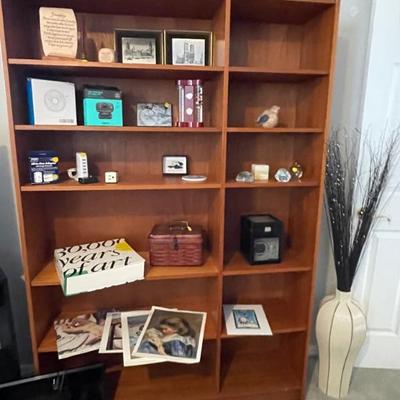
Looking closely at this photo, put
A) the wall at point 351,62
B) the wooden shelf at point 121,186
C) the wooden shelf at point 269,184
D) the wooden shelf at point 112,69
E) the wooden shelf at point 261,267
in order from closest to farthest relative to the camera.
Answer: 1. the wooden shelf at point 112,69
2. the wooden shelf at point 121,186
3. the wooden shelf at point 269,184
4. the wooden shelf at point 261,267
5. the wall at point 351,62

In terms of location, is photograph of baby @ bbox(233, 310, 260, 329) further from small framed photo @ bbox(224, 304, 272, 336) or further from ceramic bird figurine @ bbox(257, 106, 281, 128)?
ceramic bird figurine @ bbox(257, 106, 281, 128)

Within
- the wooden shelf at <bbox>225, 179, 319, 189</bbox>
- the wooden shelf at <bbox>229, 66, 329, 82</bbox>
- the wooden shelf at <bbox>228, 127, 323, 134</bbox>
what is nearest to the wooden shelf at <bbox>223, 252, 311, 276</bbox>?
the wooden shelf at <bbox>225, 179, 319, 189</bbox>

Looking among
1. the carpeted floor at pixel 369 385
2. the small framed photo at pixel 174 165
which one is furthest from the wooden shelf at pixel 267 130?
the carpeted floor at pixel 369 385

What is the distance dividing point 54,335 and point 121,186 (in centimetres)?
80

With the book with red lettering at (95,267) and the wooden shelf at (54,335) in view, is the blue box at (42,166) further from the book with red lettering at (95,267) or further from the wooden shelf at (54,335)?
the wooden shelf at (54,335)

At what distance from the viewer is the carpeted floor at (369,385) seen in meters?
1.76

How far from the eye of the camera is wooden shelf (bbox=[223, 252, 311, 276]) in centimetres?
154

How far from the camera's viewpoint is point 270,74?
4.60 feet

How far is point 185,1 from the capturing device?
1.34 metres

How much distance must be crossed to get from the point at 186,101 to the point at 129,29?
402 mm

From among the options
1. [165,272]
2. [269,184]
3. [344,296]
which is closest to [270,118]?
[269,184]

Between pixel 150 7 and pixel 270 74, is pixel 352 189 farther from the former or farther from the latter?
pixel 150 7

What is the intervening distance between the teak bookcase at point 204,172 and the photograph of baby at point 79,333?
0.07m

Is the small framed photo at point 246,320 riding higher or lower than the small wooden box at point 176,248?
lower
